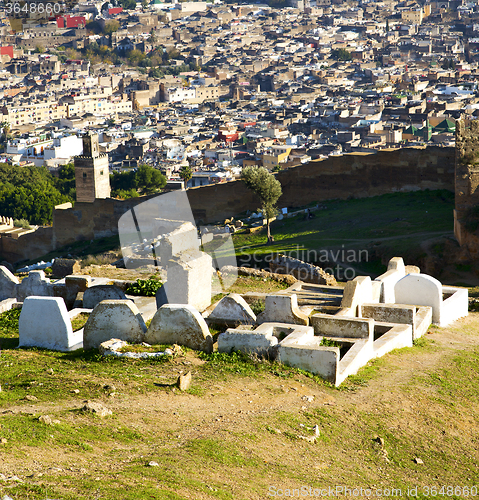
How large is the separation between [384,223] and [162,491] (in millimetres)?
14668

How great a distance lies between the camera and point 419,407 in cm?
704

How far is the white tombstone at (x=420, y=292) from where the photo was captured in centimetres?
1017

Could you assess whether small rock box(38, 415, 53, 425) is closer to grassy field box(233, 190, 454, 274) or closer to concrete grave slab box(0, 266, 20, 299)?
concrete grave slab box(0, 266, 20, 299)

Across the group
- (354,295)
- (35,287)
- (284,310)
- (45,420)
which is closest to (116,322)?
(284,310)

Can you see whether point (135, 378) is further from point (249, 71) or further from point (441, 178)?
point (249, 71)

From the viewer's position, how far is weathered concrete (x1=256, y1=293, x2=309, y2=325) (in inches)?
341

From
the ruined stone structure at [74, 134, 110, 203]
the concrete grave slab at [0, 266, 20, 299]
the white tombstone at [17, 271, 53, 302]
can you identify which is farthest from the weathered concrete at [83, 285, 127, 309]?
the ruined stone structure at [74, 134, 110, 203]

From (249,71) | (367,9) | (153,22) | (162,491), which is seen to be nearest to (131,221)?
(162,491)

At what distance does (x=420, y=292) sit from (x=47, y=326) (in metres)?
5.05

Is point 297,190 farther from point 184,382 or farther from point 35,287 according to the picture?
point 184,382

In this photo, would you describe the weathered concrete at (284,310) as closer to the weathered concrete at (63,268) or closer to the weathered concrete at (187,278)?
the weathered concrete at (187,278)

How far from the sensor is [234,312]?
8875 mm

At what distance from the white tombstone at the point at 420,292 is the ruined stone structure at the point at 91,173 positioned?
89.0 ft

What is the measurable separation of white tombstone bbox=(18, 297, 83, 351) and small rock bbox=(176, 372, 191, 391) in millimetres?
1922
